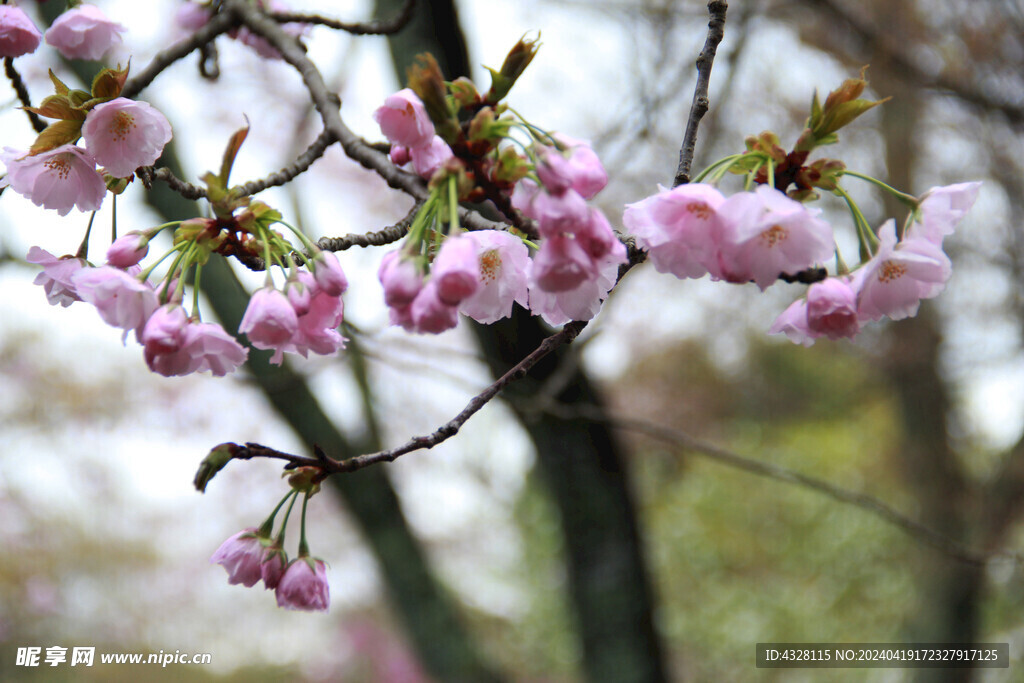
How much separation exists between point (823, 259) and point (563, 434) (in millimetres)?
1488

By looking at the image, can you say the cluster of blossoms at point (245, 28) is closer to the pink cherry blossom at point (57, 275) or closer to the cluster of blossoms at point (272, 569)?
the pink cherry blossom at point (57, 275)

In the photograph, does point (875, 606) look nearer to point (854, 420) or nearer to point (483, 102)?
point (854, 420)

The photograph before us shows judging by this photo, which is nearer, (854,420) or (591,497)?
(591,497)

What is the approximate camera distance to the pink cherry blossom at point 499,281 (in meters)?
0.64

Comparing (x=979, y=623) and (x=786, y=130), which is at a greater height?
(x=786, y=130)

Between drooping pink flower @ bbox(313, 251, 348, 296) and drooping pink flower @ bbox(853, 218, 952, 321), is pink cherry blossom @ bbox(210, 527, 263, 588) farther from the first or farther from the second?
drooping pink flower @ bbox(853, 218, 952, 321)

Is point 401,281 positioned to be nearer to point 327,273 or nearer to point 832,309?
point 327,273

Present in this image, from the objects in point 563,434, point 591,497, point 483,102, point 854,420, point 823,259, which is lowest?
point 823,259

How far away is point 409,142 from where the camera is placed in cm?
59

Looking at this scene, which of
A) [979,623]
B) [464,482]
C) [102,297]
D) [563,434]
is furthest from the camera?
[464,482]

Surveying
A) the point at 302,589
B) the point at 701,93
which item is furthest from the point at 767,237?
the point at 302,589

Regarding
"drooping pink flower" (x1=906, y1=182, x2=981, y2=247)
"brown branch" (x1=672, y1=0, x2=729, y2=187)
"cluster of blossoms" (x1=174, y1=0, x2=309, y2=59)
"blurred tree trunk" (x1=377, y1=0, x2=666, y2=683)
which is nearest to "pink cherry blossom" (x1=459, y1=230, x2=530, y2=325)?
"brown branch" (x1=672, y1=0, x2=729, y2=187)

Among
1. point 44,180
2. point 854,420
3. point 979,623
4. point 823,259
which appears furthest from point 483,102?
point 854,420

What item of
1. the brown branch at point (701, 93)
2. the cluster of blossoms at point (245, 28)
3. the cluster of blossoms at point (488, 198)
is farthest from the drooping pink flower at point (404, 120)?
the cluster of blossoms at point (245, 28)
